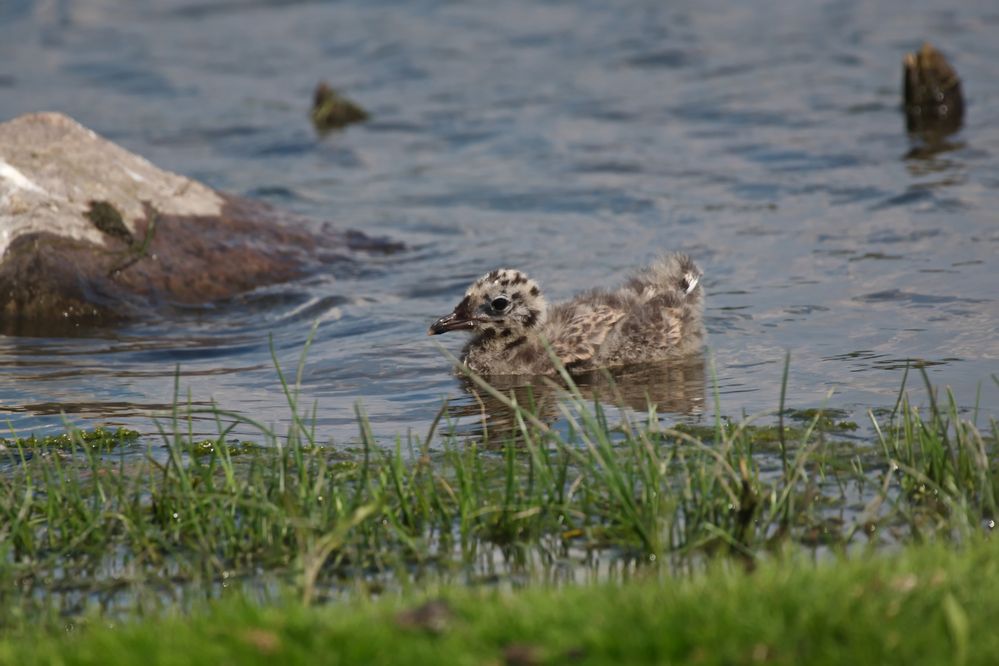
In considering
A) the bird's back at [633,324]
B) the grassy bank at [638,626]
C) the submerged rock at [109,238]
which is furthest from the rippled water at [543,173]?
the grassy bank at [638,626]

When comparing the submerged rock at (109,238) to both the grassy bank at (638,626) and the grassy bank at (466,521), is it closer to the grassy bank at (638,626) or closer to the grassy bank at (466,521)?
the grassy bank at (466,521)

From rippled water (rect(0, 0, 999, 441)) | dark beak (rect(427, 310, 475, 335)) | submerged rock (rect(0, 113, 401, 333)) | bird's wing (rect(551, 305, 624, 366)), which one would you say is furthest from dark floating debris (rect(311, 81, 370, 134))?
bird's wing (rect(551, 305, 624, 366))

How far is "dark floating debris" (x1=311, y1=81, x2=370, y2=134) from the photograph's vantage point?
20.8 metres

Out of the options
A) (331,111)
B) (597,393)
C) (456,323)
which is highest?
(331,111)

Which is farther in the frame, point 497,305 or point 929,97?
point 929,97

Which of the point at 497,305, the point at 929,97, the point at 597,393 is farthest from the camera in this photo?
the point at 929,97

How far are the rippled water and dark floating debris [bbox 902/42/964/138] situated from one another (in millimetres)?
328

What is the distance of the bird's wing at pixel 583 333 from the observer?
35.3ft

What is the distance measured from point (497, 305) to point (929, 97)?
364 inches

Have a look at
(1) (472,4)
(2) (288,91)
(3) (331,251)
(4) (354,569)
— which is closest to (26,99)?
(2) (288,91)

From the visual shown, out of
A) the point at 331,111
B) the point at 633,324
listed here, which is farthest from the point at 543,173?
the point at 633,324

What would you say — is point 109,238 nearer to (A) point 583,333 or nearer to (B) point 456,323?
(B) point 456,323

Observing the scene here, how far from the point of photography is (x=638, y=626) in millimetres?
4875

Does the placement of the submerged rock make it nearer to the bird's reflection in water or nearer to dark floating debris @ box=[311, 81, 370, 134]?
the bird's reflection in water
